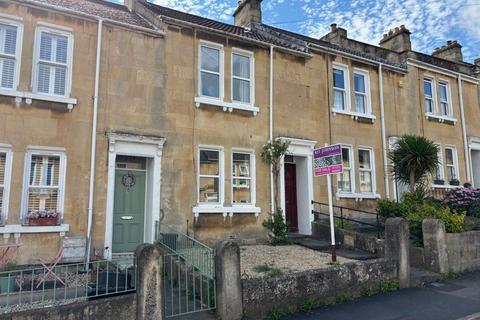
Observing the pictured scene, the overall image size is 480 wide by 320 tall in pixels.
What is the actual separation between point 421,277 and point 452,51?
16.0 meters

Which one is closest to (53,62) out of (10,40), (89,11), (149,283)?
(10,40)

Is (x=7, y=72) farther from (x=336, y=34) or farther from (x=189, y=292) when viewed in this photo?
(x=336, y=34)

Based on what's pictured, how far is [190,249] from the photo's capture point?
8.66 metres

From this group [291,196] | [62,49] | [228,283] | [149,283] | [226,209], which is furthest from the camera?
[291,196]

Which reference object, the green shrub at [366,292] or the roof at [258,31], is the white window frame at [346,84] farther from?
the green shrub at [366,292]

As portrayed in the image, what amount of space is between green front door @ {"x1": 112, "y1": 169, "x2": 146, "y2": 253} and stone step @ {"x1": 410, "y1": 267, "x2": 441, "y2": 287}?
7.28 metres

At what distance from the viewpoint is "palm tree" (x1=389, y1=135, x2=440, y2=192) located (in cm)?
1364

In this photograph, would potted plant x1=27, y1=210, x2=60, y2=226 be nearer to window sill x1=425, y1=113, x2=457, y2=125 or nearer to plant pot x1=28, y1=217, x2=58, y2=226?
plant pot x1=28, y1=217, x2=58, y2=226

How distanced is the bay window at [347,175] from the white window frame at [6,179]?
1062 cm

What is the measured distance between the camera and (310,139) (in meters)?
14.0

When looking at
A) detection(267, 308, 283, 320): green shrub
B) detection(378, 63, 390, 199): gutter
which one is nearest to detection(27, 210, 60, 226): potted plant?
detection(267, 308, 283, 320): green shrub

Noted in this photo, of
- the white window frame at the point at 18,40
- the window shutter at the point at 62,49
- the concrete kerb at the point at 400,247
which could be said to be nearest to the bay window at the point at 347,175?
the concrete kerb at the point at 400,247

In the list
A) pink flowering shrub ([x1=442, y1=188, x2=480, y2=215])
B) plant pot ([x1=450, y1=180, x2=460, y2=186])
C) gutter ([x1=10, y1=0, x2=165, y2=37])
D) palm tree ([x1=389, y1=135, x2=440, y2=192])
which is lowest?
pink flowering shrub ([x1=442, y1=188, x2=480, y2=215])

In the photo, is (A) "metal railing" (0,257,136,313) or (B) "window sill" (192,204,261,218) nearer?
(A) "metal railing" (0,257,136,313)
